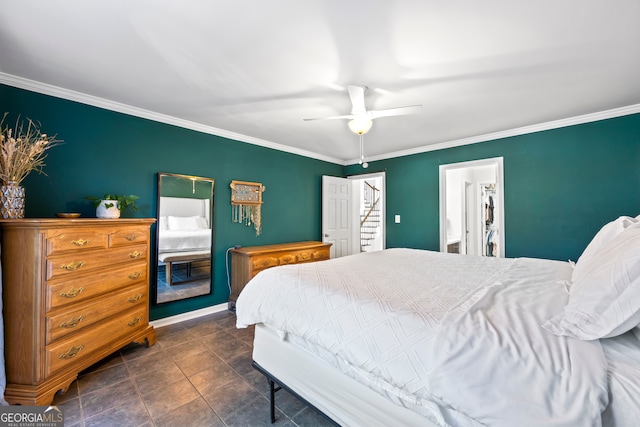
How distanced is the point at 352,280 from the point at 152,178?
2.60 metres

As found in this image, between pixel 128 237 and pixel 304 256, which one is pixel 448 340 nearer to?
pixel 128 237

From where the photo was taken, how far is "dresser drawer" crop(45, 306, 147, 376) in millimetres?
1729

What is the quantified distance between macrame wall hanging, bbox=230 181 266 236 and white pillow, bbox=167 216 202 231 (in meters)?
0.50

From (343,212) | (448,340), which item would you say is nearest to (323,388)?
(448,340)

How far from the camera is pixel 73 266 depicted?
6.05 ft

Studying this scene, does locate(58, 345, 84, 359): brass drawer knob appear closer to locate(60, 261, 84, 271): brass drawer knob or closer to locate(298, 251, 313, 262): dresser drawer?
locate(60, 261, 84, 271): brass drawer knob

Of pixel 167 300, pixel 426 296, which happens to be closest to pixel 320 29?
pixel 426 296

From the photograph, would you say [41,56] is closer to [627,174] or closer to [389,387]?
[389,387]

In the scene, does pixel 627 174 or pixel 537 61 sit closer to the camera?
pixel 537 61

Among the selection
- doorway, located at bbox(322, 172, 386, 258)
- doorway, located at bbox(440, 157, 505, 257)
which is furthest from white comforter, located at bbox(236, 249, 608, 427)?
doorway, located at bbox(440, 157, 505, 257)

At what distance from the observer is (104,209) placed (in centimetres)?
226

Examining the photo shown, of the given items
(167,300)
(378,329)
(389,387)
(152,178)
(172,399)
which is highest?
(152,178)

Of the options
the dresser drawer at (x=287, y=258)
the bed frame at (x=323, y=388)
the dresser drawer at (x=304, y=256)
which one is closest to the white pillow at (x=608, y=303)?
the bed frame at (x=323, y=388)

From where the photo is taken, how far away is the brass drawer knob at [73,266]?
1795mm
